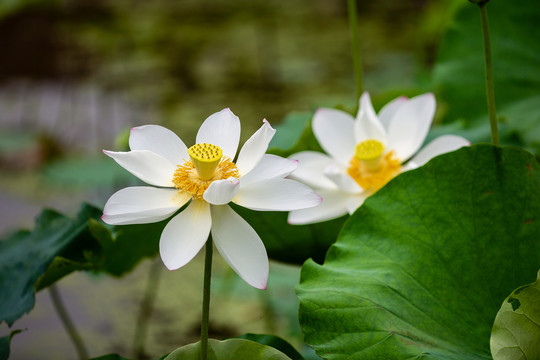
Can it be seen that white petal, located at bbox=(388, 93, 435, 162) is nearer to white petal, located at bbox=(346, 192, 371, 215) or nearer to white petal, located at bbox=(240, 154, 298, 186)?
white petal, located at bbox=(346, 192, 371, 215)

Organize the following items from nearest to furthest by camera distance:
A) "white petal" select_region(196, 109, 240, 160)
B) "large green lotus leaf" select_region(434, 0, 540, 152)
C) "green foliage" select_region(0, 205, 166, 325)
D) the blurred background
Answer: "white petal" select_region(196, 109, 240, 160) < "green foliage" select_region(0, 205, 166, 325) < "large green lotus leaf" select_region(434, 0, 540, 152) < the blurred background

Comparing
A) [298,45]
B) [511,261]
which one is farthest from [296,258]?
[298,45]

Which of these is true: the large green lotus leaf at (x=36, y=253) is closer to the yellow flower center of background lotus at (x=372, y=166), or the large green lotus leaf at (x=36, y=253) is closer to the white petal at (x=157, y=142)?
the white petal at (x=157, y=142)

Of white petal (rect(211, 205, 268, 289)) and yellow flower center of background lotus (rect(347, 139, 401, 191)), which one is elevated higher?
yellow flower center of background lotus (rect(347, 139, 401, 191))

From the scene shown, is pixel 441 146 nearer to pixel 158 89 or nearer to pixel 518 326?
pixel 518 326

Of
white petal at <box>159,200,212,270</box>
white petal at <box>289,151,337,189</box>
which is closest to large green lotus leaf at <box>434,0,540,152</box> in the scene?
white petal at <box>289,151,337,189</box>

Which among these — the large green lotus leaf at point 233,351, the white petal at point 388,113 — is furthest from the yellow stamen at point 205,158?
the white petal at point 388,113

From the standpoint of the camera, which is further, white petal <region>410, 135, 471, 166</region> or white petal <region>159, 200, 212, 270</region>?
white petal <region>410, 135, 471, 166</region>
